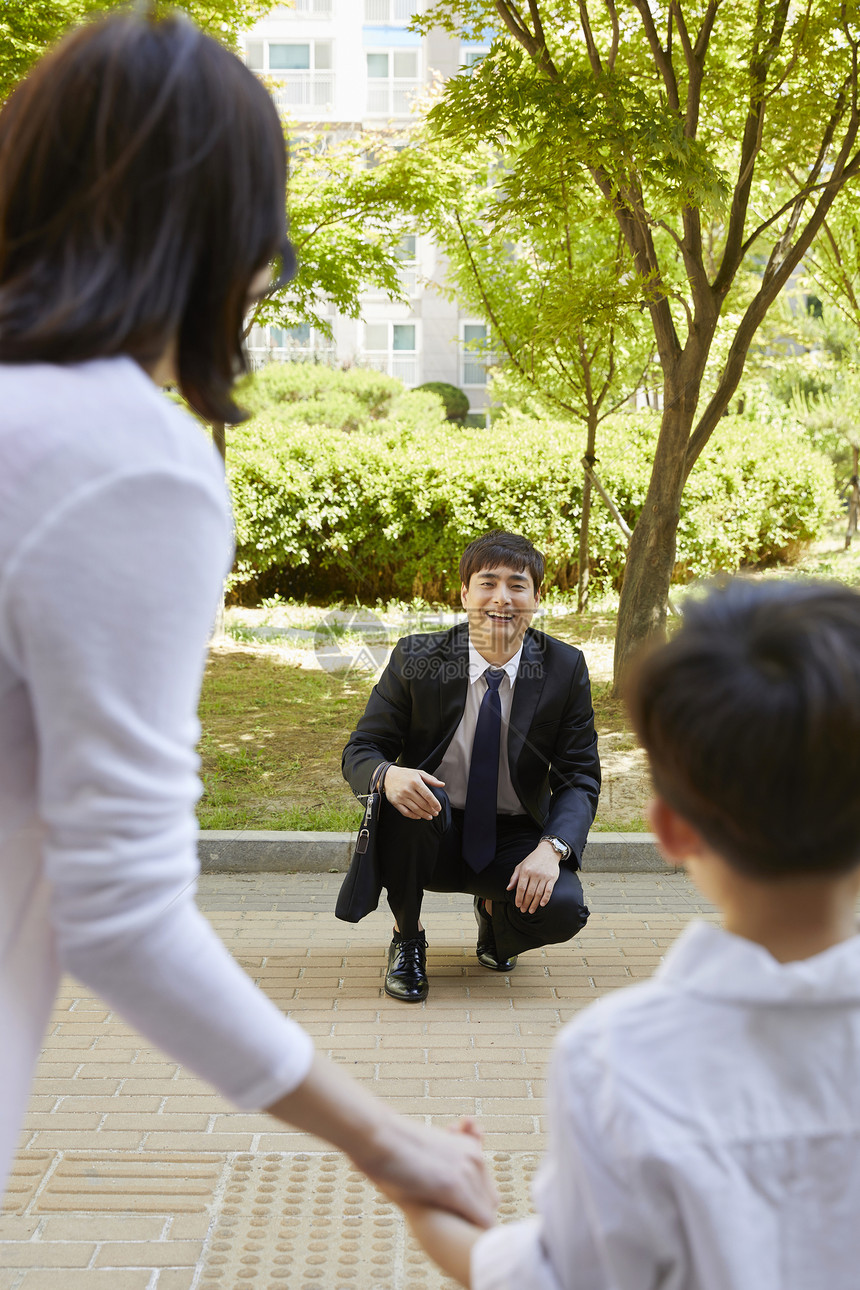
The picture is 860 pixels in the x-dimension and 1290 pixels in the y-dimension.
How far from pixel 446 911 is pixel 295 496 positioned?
788cm

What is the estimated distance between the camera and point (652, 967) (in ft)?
13.7

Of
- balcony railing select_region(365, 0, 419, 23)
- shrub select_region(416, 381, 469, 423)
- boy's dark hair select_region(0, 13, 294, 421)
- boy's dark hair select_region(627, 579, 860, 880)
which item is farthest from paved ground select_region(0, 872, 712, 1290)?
balcony railing select_region(365, 0, 419, 23)

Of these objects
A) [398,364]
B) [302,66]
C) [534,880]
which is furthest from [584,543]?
[302,66]

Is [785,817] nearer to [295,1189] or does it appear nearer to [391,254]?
[295,1189]

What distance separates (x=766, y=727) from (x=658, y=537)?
688cm

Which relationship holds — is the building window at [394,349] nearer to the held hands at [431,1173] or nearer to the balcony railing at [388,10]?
the balcony railing at [388,10]

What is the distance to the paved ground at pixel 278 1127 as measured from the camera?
2436 mm

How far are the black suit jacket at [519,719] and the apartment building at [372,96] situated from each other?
93.0 ft

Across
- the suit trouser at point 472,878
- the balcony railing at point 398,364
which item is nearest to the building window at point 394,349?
the balcony railing at point 398,364

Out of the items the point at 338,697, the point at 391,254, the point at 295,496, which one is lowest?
the point at 338,697

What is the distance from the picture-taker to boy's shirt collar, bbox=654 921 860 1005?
1.01 m

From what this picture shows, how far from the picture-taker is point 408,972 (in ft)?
12.7

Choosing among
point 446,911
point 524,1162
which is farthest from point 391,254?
point 524,1162

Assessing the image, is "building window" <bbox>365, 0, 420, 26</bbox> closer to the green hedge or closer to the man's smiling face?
the green hedge
